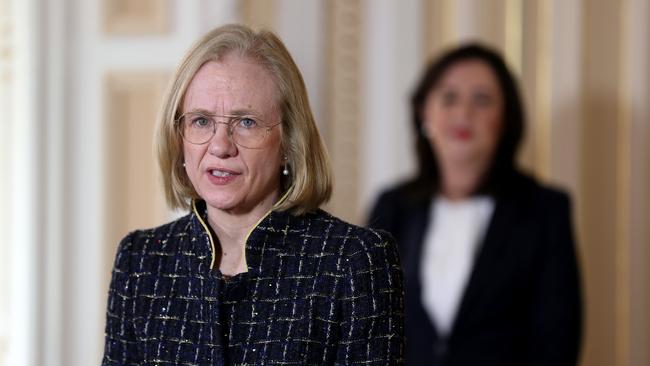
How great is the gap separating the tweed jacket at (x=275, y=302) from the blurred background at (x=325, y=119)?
191 cm

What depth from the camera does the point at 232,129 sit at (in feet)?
4.62

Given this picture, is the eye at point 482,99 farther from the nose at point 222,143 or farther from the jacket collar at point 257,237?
the nose at point 222,143

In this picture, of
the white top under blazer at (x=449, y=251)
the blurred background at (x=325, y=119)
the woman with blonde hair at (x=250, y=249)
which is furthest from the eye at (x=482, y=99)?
the woman with blonde hair at (x=250, y=249)

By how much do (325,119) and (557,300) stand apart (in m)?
1.50

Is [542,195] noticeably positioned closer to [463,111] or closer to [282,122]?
[463,111]

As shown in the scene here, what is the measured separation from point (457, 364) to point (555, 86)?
1.70 meters

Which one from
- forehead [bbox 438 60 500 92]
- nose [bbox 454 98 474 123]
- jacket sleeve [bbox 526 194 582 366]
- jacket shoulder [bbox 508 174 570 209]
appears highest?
forehead [bbox 438 60 500 92]

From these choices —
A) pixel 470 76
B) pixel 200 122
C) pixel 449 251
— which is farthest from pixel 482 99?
pixel 200 122

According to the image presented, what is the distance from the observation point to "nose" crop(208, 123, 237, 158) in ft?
4.58

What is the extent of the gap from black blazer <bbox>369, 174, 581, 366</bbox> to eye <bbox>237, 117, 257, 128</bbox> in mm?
1741

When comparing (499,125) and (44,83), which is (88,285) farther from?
(499,125)

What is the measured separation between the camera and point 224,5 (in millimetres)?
3650

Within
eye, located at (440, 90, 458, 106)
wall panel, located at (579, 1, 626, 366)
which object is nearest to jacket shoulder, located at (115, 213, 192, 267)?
eye, located at (440, 90, 458, 106)

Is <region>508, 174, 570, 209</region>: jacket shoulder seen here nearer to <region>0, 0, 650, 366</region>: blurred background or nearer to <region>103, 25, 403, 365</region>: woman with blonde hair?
<region>0, 0, 650, 366</region>: blurred background
